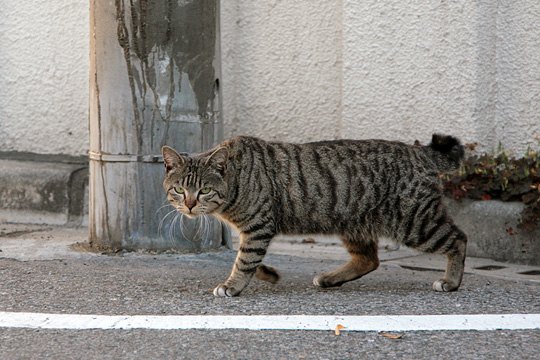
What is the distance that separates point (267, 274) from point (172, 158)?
0.90 m

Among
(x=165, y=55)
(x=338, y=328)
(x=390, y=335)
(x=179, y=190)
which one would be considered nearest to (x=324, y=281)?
(x=179, y=190)

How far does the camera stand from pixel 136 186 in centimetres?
618

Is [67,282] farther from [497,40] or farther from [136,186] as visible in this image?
[497,40]

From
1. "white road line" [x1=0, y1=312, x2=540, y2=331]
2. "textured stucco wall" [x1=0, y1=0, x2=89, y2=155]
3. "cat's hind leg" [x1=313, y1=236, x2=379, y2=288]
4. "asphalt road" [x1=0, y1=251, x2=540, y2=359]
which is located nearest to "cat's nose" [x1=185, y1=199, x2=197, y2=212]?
"asphalt road" [x1=0, y1=251, x2=540, y2=359]

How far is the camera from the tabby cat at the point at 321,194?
5.34 m

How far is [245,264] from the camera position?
5273 mm

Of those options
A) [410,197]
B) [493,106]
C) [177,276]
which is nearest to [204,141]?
[177,276]

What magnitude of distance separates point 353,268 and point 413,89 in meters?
2.13

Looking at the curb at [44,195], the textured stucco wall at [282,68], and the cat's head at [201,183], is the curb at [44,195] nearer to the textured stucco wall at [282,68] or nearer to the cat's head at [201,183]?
the textured stucco wall at [282,68]

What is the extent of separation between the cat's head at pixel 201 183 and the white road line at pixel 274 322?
2.75 feet

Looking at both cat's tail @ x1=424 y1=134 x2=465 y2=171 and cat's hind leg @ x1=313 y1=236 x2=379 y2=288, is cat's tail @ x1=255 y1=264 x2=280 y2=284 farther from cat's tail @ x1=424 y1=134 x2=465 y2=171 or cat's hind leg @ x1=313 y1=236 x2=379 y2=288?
cat's tail @ x1=424 y1=134 x2=465 y2=171

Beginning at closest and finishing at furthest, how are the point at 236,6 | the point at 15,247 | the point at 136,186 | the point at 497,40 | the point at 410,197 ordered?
the point at 410,197 < the point at 136,186 < the point at 15,247 < the point at 497,40 < the point at 236,6

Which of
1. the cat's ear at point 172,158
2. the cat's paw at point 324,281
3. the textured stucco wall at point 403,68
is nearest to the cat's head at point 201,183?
the cat's ear at point 172,158

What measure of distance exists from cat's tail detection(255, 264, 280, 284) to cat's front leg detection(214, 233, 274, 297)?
7.7 inches
